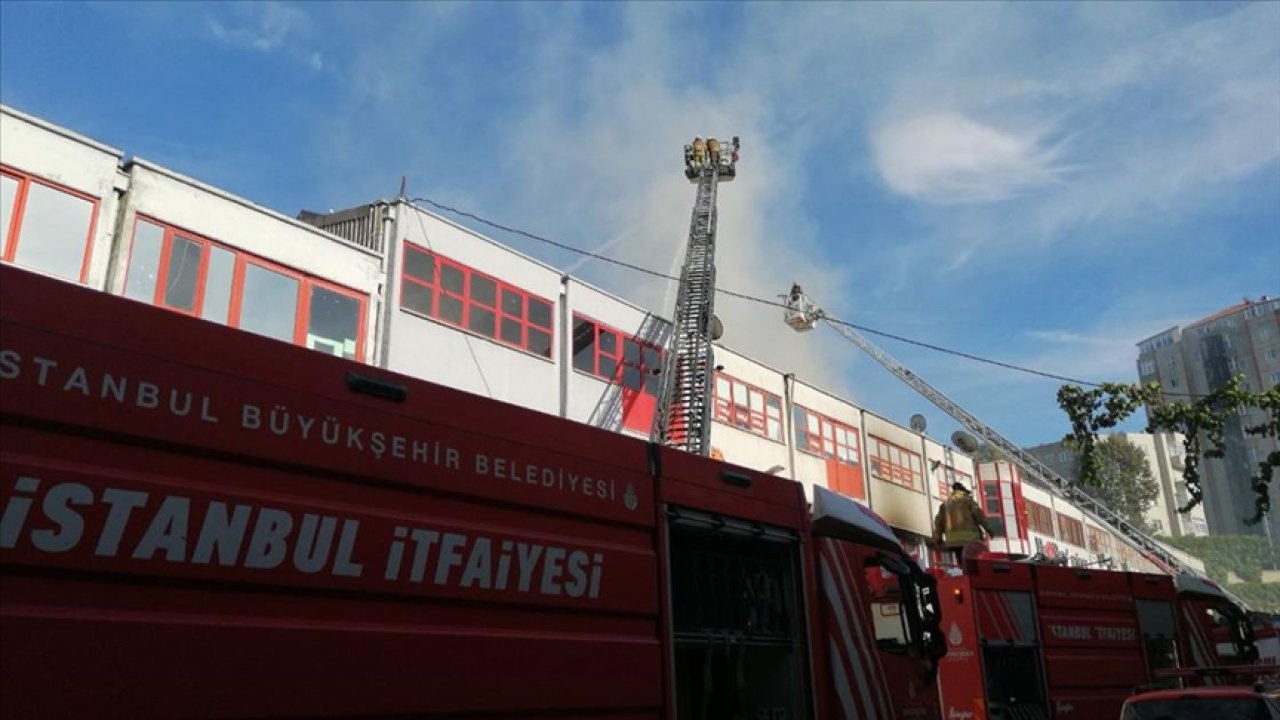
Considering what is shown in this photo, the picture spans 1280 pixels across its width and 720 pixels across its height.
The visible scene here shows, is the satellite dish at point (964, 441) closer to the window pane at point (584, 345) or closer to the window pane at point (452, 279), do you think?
the window pane at point (584, 345)

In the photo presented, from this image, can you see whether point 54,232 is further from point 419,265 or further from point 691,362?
point 691,362

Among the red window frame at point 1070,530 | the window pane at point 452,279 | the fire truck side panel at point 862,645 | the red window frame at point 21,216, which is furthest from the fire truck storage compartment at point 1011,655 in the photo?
the red window frame at point 1070,530

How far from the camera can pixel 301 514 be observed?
3584 millimetres

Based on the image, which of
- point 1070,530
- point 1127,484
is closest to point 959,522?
point 1070,530

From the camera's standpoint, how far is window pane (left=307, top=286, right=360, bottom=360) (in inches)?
643

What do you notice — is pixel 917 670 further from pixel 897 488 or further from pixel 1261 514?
pixel 897 488

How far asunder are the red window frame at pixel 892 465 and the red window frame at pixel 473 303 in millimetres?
16353

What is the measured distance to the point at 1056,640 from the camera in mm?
10562

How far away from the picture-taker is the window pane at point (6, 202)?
12562mm

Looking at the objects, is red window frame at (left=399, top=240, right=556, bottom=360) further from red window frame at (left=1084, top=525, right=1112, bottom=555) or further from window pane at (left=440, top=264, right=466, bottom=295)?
red window frame at (left=1084, top=525, right=1112, bottom=555)

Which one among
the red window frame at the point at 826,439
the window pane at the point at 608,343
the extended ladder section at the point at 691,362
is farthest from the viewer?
the red window frame at the point at 826,439

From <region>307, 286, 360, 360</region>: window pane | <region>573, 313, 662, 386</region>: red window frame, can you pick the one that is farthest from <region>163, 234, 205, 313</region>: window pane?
<region>573, 313, 662, 386</region>: red window frame

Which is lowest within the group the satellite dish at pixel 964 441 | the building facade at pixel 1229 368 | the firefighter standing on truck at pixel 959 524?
the firefighter standing on truck at pixel 959 524

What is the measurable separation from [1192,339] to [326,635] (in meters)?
121
